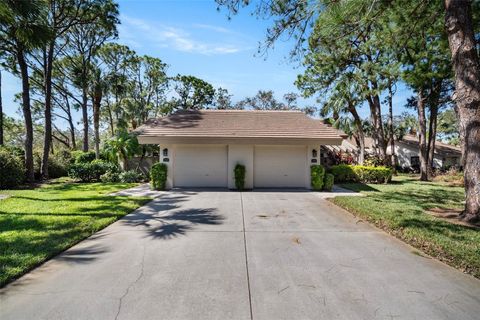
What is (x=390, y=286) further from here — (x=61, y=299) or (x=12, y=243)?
(x=12, y=243)

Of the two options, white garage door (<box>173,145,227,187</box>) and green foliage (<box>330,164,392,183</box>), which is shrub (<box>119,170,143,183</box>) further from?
green foliage (<box>330,164,392,183</box>)

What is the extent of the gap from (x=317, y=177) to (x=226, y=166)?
428 centimetres

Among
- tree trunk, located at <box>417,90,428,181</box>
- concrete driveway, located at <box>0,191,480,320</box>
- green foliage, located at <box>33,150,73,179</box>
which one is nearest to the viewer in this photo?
concrete driveway, located at <box>0,191,480,320</box>

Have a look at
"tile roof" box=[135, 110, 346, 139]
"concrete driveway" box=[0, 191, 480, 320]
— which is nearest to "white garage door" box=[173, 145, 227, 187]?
"tile roof" box=[135, 110, 346, 139]

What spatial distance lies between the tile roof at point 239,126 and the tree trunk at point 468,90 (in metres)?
6.18

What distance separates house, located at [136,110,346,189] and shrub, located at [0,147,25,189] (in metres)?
5.69

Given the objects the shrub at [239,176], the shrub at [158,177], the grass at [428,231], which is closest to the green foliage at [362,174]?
the shrub at [239,176]

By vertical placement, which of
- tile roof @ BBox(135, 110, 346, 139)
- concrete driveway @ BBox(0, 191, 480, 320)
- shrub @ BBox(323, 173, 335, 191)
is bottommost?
concrete driveway @ BBox(0, 191, 480, 320)

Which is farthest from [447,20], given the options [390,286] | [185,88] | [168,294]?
[185,88]

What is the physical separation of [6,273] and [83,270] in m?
0.90

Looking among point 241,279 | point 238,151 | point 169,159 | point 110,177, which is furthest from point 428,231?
point 110,177

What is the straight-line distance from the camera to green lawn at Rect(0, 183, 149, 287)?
4.04 metres

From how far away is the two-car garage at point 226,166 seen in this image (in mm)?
12922

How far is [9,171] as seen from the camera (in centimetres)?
1186
